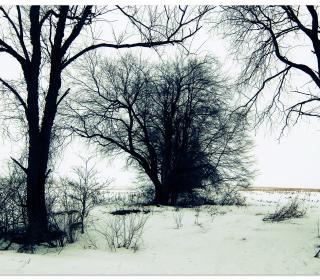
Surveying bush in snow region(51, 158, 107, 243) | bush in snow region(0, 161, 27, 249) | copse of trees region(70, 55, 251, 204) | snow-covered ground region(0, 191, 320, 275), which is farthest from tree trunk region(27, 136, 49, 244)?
copse of trees region(70, 55, 251, 204)

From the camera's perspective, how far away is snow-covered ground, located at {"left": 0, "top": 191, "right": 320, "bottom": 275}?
6723 mm

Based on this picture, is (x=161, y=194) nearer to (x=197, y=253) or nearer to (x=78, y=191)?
(x=78, y=191)

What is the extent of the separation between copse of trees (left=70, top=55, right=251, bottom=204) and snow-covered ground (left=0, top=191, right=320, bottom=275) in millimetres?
8708

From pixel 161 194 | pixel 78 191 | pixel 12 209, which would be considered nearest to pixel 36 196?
pixel 12 209

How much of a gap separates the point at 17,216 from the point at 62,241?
6.87 ft

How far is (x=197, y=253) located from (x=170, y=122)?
1282 centimetres

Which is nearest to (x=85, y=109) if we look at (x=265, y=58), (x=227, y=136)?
(x=227, y=136)

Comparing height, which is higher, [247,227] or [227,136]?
[227,136]

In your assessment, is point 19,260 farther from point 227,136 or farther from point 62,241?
point 227,136

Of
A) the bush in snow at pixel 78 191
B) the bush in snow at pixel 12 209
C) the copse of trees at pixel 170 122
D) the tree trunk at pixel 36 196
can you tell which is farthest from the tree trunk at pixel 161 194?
the tree trunk at pixel 36 196

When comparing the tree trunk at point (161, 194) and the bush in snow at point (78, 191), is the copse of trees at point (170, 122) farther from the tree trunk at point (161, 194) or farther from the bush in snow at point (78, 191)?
the bush in snow at point (78, 191)

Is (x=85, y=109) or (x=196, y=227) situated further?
(x=85, y=109)

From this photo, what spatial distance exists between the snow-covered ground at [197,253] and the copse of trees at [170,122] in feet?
28.6

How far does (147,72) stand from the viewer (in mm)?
20375
